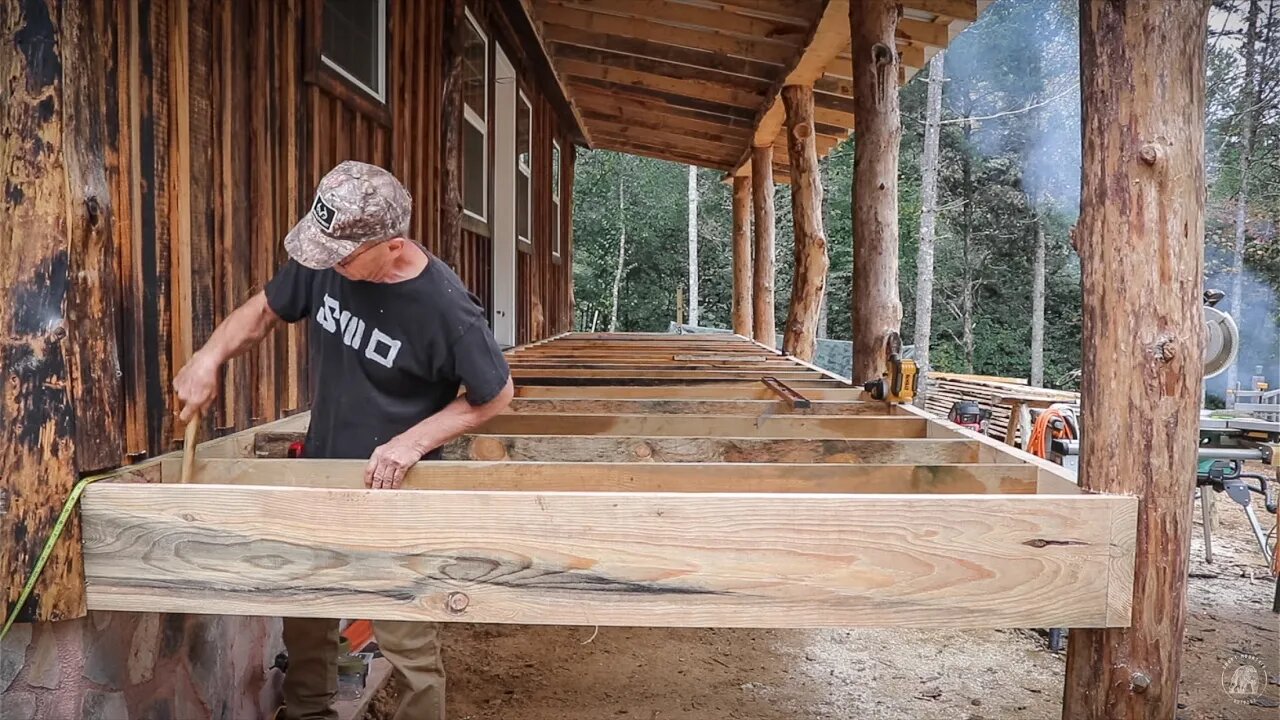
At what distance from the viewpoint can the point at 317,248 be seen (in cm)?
235

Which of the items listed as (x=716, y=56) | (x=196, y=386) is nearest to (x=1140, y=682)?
(x=196, y=386)

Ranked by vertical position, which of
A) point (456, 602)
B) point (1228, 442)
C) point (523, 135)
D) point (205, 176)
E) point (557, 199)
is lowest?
point (1228, 442)

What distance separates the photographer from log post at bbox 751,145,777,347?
11.7 m

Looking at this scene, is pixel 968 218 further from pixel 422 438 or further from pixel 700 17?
pixel 422 438

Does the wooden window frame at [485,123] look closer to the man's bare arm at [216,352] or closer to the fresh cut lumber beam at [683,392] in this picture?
the fresh cut lumber beam at [683,392]

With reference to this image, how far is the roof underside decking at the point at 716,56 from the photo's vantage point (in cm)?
730

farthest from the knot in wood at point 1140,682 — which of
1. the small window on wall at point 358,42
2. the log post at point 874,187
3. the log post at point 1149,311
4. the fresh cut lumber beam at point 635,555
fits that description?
the small window on wall at point 358,42

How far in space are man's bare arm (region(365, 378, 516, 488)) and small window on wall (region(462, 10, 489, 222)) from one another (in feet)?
15.4

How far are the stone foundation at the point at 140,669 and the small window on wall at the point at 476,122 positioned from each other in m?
4.41

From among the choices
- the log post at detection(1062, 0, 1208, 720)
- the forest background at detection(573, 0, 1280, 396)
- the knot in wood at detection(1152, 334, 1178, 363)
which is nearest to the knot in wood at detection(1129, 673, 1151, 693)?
the log post at detection(1062, 0, 1208, 720)

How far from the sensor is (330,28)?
439 cm

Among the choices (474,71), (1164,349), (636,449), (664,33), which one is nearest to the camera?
(1164,349)

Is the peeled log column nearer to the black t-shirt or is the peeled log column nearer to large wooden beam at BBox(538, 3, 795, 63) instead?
large wooden beam at BBox(538, 3, 795, 63)

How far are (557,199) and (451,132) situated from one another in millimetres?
7019
